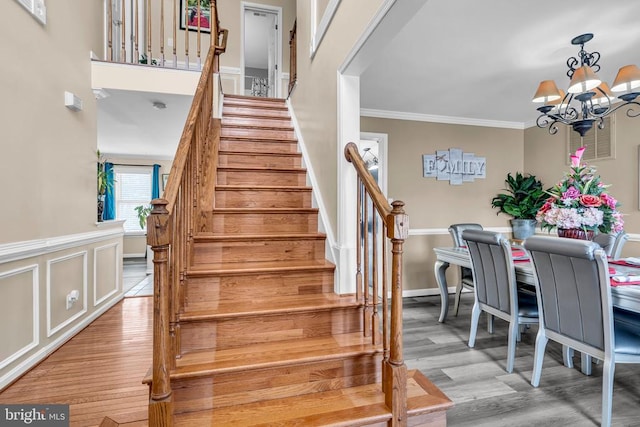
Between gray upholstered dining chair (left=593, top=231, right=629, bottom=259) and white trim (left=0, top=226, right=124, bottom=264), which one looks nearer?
white trim (left=0, top=226, right=124, bottom=264)

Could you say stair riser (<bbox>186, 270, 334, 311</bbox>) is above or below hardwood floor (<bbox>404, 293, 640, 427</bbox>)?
above

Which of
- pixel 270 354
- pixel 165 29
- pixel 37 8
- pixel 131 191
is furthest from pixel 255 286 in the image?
pixel 131 191

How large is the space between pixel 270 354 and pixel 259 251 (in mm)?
816

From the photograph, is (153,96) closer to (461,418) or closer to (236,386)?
(236,386)

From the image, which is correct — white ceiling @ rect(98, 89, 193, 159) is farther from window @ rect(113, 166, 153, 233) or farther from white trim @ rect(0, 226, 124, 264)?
white trim @ rect(0, 226, 124, 264)

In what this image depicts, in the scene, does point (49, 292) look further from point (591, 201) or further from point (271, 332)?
point (591, 201)

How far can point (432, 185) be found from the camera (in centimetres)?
458

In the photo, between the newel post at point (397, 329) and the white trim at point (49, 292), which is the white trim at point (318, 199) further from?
the white trim at point (49, 292)

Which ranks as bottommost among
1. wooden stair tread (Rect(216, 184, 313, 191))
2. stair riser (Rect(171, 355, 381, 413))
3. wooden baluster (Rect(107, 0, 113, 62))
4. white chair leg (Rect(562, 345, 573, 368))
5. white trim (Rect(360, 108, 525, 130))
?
white chair leg (Rect(562, 345, 573, 368))

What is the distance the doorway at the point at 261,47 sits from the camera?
5625mm

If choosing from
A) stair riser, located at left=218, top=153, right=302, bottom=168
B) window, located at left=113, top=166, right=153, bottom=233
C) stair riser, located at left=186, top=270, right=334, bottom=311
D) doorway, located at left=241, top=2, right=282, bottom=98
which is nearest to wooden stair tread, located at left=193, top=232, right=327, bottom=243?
stair riser, located at left=186, top=270, right=334, bottom=311

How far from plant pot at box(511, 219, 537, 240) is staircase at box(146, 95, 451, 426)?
3468 mm

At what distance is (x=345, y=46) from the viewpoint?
206cm

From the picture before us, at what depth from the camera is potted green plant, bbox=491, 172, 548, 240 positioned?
4.56 meters
